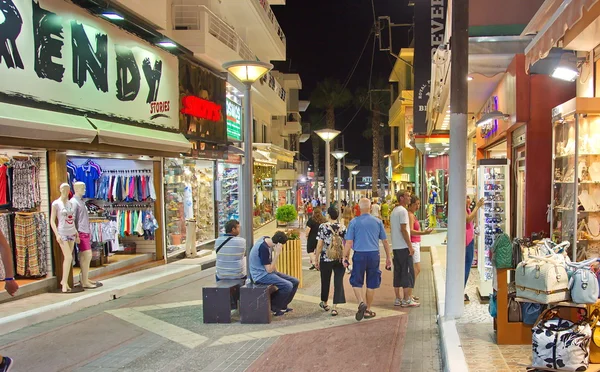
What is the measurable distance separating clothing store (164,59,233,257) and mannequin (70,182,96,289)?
13.3 feet

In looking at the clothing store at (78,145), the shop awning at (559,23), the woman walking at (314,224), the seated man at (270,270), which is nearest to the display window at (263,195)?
the clothing store at (78,145)

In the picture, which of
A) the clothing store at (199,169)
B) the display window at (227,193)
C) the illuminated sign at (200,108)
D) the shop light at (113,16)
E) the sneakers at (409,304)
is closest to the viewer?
the sneakers at (409,304)

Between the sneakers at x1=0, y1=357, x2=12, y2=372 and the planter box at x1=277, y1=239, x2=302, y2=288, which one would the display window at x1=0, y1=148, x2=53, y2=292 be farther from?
the sneakers at x1=0, y1=357, x2=12, y2=372

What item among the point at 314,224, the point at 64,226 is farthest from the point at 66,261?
A: the point at 314,224

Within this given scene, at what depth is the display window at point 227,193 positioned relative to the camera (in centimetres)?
1861

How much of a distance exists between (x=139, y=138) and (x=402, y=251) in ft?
20.1

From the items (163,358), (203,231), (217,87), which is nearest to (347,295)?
(163,358)

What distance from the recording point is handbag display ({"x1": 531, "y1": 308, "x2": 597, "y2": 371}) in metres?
4.65

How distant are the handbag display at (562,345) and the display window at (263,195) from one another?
A: 19.4 meters

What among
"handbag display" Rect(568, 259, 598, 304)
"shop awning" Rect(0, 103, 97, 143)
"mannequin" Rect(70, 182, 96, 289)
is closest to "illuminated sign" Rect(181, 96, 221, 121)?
"shop awning" Rect(0, 103, 97, 143)

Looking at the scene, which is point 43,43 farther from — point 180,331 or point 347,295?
point 347,295

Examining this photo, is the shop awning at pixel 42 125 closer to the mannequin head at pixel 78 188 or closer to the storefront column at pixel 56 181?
the storefront column at pixel 56 181

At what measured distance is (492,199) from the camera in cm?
888

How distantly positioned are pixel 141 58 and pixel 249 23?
35.4 feet
